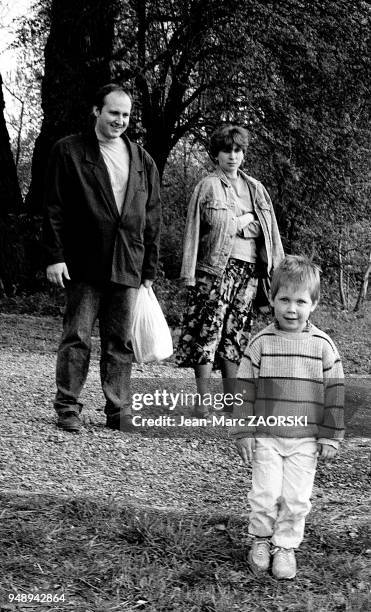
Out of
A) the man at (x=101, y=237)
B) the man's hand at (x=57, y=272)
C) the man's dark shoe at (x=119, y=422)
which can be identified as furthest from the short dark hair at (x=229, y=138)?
the man's dark shoe at (x=119, y=422)

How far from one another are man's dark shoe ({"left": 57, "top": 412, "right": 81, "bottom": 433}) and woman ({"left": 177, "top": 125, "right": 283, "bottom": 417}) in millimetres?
846

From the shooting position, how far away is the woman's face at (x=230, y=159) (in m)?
5.23

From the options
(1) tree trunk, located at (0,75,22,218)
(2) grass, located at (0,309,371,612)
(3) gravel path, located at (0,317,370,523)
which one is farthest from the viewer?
(1) tree trunk, located at (0,75,22,218)

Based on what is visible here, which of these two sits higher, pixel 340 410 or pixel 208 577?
pixel 340 410

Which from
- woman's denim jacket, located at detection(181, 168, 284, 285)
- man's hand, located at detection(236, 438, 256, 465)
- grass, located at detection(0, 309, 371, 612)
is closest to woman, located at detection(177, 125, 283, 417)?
woman's denim jacket, located at detection(181, 168, 284, 285)

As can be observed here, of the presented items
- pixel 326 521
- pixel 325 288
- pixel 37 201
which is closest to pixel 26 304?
pixel 37 201

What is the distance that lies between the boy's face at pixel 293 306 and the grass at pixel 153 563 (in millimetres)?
927

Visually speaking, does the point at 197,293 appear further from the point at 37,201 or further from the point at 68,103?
the point at 37,201

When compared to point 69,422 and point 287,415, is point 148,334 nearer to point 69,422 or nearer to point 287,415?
point 69,422

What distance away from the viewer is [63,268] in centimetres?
475

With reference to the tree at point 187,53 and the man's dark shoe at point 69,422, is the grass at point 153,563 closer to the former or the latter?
the man's dark shoe at point 69,422

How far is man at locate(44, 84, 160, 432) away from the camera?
4.80m

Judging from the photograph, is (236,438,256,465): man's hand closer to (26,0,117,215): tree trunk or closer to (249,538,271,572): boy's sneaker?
(249,538,271,572): boy's sneaker

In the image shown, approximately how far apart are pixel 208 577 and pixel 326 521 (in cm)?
84
